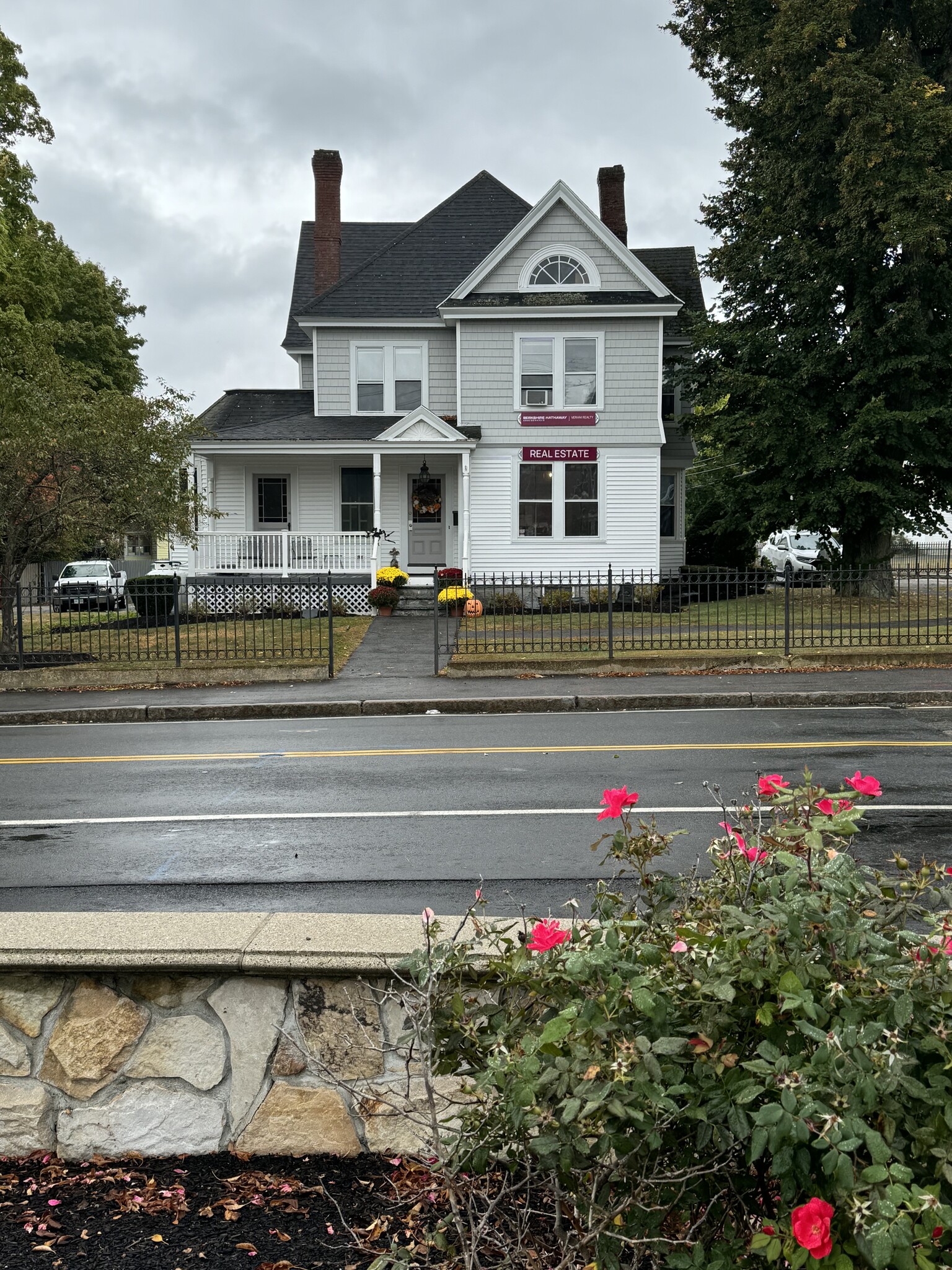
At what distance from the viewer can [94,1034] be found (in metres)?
3.67

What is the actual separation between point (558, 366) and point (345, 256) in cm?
1022

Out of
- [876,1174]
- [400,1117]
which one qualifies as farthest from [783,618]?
[876,1174]

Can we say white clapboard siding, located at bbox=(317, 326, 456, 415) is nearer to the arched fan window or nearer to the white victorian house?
the white victorian house

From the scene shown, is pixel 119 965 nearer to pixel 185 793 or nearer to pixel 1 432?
pixel 185 793

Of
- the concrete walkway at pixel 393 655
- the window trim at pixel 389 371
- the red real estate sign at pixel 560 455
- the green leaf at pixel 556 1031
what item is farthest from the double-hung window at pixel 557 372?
the green leaf at pixel 556 1031

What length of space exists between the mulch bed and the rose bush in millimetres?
340

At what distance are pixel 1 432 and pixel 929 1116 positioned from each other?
20.7 m

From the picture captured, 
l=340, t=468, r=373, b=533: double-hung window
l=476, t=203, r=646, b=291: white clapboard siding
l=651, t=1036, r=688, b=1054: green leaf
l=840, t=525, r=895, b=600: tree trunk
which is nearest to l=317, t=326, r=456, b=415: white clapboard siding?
l=340, t=468, r=373, b=533: double-hung window

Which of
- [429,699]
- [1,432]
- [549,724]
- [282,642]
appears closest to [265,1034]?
[549,724]

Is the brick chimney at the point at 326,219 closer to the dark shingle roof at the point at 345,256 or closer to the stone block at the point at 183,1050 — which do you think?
the dark shingle roof at the point at 345,256

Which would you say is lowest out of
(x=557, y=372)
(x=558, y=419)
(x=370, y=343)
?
(x=558, y=419)

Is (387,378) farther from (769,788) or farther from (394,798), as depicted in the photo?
(769,788)

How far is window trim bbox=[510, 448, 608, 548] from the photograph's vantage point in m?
31.6

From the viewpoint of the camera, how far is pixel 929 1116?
94.5 inches
